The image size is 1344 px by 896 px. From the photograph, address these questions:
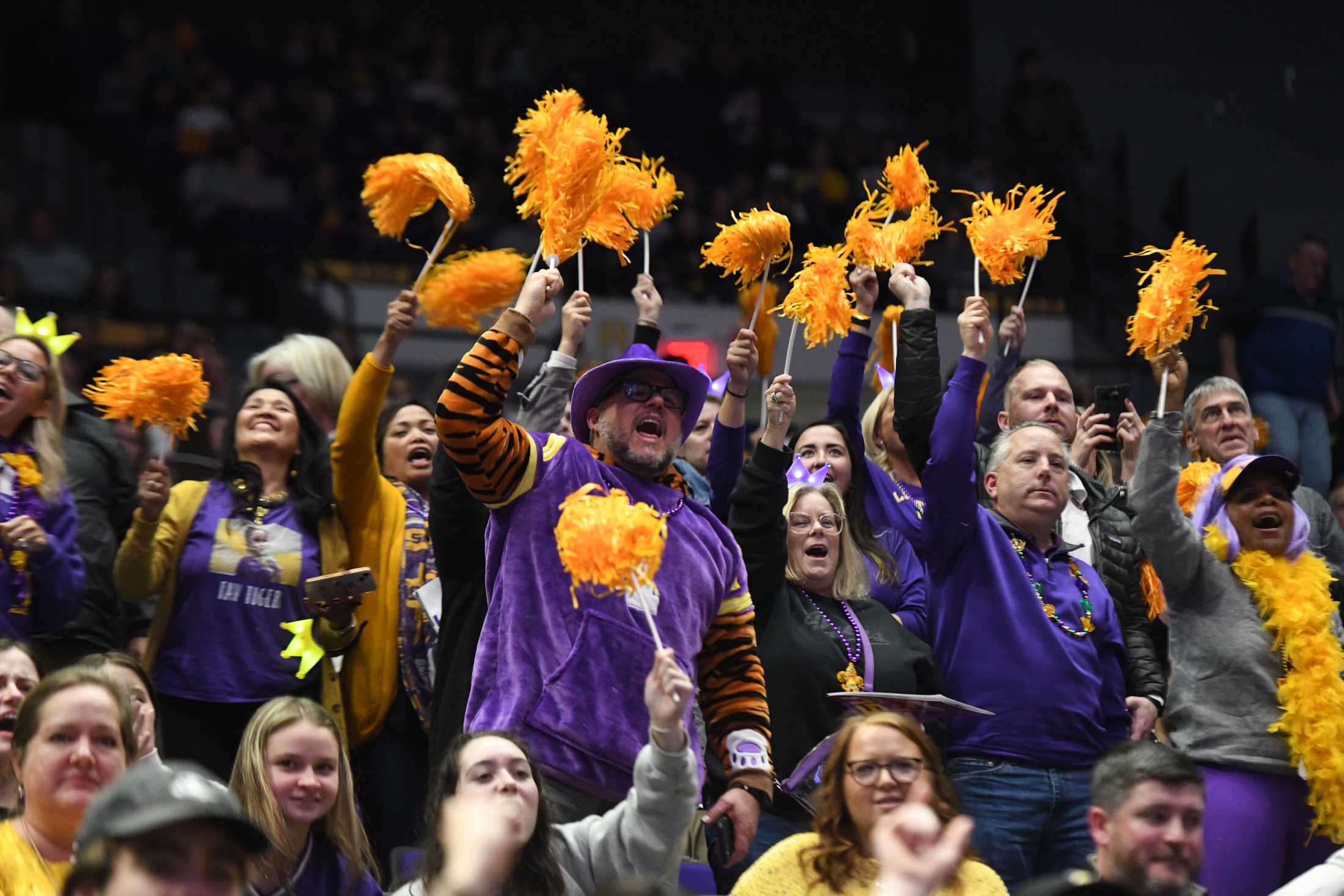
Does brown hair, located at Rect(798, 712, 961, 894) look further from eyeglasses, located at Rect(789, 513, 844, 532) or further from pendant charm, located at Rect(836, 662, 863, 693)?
eyeglasses, located at Rect(789, 513, 844, 532)

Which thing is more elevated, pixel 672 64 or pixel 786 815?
pixel 672 64

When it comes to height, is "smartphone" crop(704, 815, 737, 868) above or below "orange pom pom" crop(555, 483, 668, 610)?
below

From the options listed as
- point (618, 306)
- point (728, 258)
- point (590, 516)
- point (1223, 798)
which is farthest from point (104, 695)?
point (618, 306)

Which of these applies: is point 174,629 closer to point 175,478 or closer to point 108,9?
point 175,478

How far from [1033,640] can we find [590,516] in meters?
1.54

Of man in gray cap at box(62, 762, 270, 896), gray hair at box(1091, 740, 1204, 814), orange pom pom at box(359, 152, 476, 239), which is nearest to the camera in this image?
man in gray cap at box(62, 762, 270, 896)

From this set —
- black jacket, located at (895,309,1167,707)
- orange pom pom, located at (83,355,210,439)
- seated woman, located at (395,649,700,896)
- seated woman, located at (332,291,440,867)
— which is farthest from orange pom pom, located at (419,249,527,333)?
seated woman, located at (395,649,700,896)

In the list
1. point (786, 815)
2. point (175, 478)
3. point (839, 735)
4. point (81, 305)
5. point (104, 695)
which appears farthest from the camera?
point (81, 305)

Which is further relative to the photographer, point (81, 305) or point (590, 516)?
point (81, 305)

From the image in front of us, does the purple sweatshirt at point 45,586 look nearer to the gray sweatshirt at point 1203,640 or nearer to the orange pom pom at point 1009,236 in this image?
the orange pom pom at point 1009,236

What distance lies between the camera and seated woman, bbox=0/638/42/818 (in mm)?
3729

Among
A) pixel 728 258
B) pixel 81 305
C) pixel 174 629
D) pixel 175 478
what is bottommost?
pixel 174 629

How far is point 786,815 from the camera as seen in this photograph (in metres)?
4.48

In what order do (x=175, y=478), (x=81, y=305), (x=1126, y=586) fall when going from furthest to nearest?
(x=81, y=305) → (x=175, y=478) → (x=1126, y=586)
